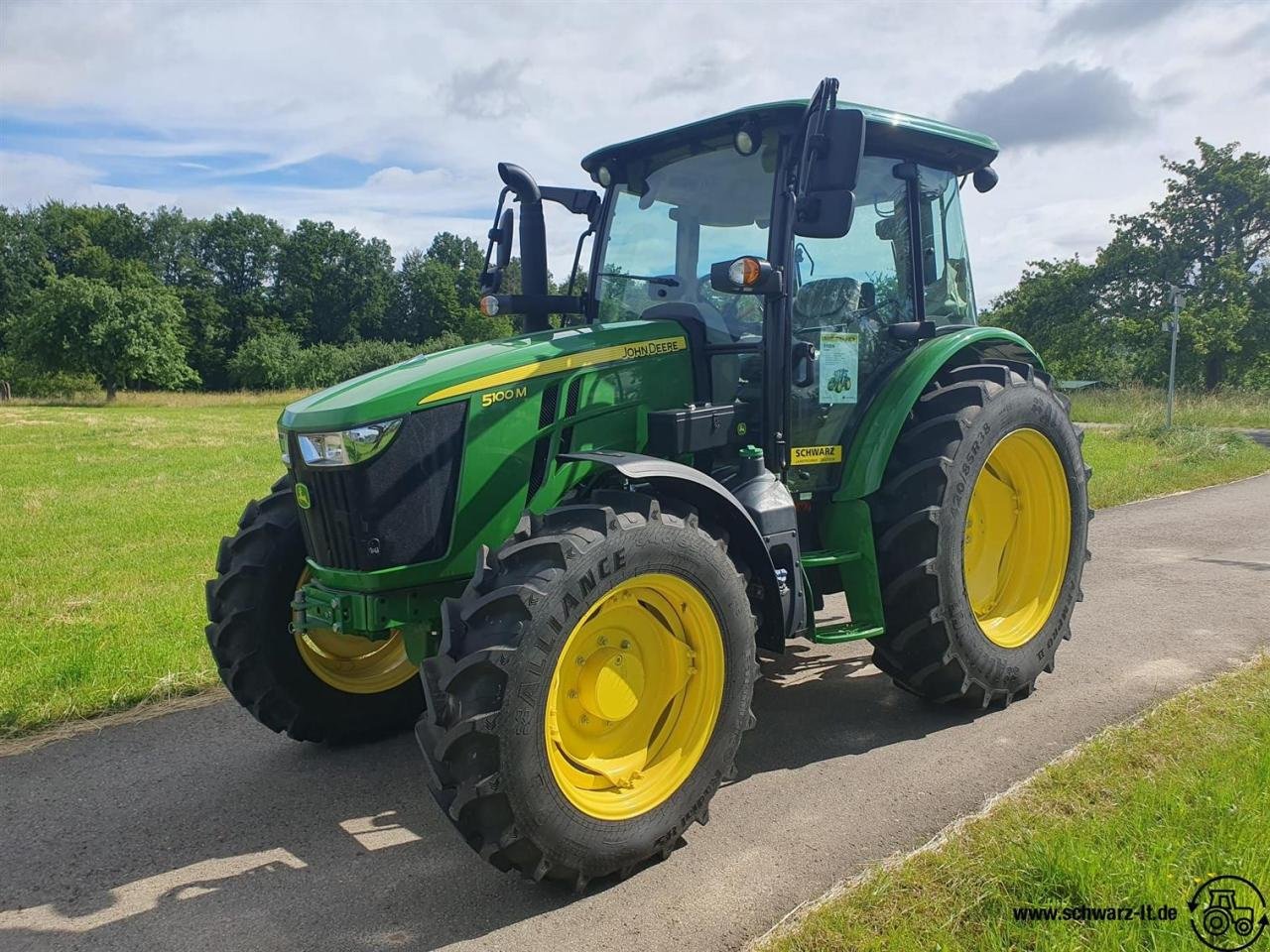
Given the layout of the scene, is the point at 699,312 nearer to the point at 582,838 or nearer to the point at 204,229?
the point at 582,838

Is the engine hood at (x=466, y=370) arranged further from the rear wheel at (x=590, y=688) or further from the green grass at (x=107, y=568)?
the green grass at (x=107, y=568)

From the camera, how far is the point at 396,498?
3.37 m

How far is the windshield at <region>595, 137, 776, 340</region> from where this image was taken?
418cm

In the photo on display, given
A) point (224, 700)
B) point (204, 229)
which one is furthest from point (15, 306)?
point (224, 700)

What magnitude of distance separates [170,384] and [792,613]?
190ft

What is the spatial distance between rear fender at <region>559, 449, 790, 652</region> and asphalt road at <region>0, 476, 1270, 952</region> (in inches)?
25.7

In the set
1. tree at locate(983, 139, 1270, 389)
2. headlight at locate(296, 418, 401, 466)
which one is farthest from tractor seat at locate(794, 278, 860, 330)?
tree at locate(983, 139, 1270, 389)

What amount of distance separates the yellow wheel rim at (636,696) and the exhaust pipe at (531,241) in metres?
1.94

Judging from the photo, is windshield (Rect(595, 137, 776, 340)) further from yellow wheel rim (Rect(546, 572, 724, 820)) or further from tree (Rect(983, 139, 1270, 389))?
tree (Rect(983, 139, 1270, 389))

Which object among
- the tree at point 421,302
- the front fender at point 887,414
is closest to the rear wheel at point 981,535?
the front fender at point 887,414

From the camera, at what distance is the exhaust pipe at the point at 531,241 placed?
4230 mm

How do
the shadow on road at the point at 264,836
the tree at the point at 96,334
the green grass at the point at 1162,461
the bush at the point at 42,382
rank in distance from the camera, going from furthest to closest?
the bush at the point at 42,382 < the tree at the point at 96,334 < the green grass at the point at 1162,461 < the shadow on road at the point at 264,836

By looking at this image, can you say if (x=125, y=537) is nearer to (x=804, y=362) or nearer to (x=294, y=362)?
(x=804, y=362)

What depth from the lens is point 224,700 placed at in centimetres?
486
